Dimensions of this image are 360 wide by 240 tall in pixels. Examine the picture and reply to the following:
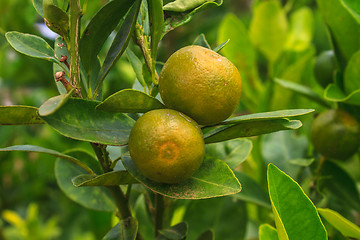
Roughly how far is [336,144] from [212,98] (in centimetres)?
51

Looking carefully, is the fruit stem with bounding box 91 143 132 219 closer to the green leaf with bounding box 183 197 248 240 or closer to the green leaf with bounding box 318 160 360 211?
the green leaf with bounding box 183 197 248 240

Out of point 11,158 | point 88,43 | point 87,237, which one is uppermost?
point 88,43

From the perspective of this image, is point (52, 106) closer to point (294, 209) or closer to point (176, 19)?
point (176, 19)

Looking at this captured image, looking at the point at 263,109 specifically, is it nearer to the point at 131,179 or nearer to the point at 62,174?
the point at 62,174

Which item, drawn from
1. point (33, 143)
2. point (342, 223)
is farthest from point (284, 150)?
point (33, 143)

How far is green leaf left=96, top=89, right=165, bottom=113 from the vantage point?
0.60 m

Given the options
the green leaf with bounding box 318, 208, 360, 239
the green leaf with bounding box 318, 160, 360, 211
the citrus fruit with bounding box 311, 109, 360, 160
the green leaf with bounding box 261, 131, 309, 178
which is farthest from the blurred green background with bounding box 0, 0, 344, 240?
the green leaf with bounding box 318, 208, 360, 239

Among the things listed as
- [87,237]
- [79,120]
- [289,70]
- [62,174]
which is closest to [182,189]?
[79,120]

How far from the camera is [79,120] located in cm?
64

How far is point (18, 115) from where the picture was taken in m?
0.63

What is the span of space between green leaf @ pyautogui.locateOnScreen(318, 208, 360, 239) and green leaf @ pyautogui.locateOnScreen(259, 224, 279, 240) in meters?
0.12

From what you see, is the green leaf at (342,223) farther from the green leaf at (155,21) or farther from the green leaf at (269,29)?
the green leaf at (269,29)

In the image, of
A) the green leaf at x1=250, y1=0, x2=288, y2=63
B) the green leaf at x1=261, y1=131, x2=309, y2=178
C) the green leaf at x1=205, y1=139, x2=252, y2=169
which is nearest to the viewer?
the green leaf at x1=205, y1=139, x2=252, y2=169

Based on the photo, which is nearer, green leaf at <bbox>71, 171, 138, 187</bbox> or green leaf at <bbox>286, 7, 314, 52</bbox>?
green leaf at <bbox>71, 171, 138, 187</bbox>
